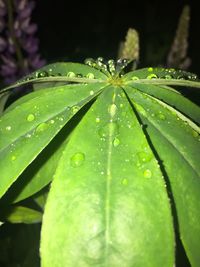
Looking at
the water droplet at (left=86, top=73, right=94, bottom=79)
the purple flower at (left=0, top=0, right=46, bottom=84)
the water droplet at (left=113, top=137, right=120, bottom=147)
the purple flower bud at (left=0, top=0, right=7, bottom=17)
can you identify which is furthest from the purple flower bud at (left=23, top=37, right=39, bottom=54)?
the water droplet at (left=113, top=137, right=120, bottom=147)

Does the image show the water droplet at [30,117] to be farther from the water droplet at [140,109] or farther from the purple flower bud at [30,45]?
the purple flower bud at [30,45]

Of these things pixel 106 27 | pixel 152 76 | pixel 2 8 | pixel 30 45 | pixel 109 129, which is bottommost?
pixel 109 129

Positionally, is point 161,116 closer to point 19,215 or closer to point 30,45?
point 19,215

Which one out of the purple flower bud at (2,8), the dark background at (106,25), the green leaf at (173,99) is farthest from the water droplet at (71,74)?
the dark background at (106,25)

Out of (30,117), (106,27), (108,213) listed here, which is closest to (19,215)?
(30,117)

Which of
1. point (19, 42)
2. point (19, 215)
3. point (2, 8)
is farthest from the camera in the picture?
point (19, 42)
